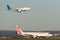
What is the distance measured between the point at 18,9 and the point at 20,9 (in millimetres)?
1023

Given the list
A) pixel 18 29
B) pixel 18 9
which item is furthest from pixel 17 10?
pixel 18 29

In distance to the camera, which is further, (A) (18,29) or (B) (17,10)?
(A) (18,29)

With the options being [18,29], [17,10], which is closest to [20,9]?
[17,10]

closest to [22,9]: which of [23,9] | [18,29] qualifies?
[23,9]

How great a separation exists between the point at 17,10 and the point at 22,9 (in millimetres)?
3079

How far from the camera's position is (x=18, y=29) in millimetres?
161000

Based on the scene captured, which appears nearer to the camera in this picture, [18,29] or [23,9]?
[23,9]

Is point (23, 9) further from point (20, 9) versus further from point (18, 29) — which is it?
point (18, 29)

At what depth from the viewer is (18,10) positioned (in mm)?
81562

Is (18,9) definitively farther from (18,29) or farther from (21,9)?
(18,29)

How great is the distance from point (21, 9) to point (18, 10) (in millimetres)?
3295

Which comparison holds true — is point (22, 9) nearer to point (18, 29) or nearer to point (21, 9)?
point (21, 9)

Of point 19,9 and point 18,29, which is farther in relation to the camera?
point 18,29

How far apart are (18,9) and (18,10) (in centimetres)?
64
